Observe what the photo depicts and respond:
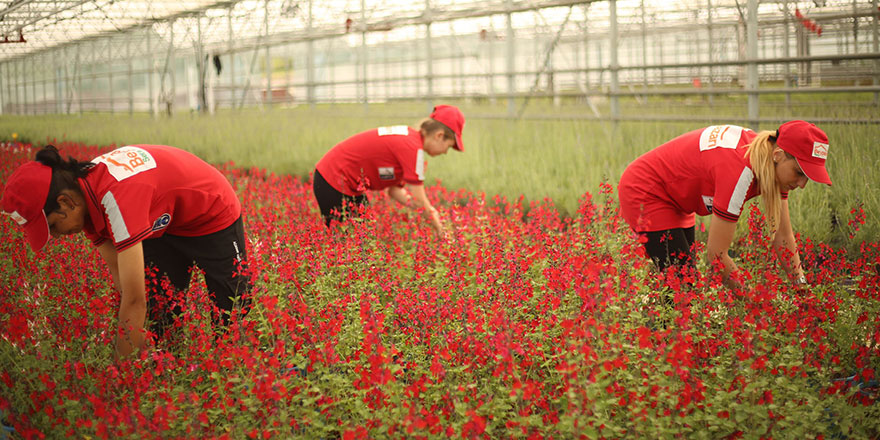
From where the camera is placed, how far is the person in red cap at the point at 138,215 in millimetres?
2549

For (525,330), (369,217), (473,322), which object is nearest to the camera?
(473,322)

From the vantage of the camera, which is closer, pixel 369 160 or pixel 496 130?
pixel 369 160

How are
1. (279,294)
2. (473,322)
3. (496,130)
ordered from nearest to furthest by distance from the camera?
(473,322) < (279,294) < (496,130)

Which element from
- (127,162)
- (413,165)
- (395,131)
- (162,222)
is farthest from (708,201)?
(127,162)

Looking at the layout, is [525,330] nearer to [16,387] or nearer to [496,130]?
[16,387]

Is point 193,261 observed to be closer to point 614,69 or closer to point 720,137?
point 720,137

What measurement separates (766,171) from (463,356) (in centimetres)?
148

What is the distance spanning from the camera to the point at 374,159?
488cm

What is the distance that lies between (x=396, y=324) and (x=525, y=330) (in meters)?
0.61

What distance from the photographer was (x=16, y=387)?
2725 mm

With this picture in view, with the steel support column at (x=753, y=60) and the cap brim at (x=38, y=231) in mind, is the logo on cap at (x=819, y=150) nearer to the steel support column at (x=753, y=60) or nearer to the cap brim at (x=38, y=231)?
the cap brim at (x=38, y=231)

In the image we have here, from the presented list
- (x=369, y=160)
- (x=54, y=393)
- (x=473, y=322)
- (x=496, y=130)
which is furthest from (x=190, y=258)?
(x=496, y=130)

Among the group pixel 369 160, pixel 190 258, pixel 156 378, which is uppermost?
pixel 369 160

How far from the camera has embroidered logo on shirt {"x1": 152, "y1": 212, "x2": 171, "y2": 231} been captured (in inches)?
115
